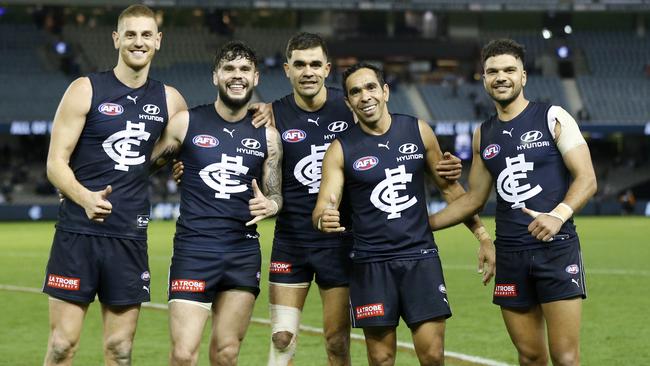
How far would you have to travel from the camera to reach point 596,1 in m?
51.8

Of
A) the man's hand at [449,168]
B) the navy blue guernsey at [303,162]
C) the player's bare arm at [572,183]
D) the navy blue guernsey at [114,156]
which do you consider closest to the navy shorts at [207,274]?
the navy blue guernsey at [114,156]

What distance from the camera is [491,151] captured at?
25.4 ft

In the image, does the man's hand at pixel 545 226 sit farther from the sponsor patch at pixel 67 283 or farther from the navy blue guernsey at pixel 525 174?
the sponsor patch at pixel 67 283

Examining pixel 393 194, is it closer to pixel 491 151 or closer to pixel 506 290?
pixel 491 151

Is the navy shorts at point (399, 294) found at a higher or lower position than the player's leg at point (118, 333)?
higher

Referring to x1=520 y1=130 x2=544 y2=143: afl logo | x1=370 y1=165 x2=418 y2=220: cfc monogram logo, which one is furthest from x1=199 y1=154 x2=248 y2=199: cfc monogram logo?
x1=520 y1=130 x2=544 y2=143: afl logo

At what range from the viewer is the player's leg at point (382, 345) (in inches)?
301

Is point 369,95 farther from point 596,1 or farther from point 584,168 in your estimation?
point 596,1

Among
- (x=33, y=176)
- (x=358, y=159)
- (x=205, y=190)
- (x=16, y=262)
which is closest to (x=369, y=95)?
(x=358, y=159)

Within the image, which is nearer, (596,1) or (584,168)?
(584,168)

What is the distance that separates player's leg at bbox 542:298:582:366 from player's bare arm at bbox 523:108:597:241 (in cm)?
57

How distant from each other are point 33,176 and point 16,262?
22504 millimetres

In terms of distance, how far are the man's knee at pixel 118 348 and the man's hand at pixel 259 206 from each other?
1.17 metres

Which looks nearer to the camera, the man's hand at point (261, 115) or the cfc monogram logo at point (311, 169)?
the man's hand at point (261, 115)
